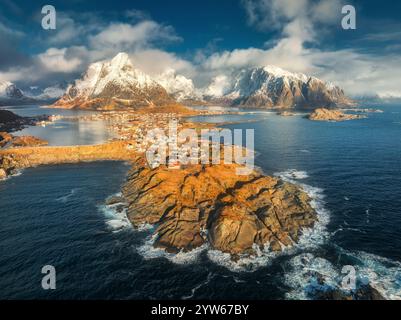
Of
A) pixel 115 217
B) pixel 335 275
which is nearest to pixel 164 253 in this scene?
pixel 115 217

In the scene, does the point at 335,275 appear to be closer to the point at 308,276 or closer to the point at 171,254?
the point at 308,276

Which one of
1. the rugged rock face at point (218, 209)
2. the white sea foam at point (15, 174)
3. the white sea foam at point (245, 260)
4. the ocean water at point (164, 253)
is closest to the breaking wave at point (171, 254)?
the ocean water at point (164, 253)

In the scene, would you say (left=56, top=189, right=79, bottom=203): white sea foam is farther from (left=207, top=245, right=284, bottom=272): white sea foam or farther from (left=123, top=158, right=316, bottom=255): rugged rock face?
(left=207, top=245, right=284, bottom=272): white sea foam

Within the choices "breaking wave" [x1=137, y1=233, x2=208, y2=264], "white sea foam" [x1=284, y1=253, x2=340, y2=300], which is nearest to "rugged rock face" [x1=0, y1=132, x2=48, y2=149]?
"breaking wave" [x1=137, y1=233, x2=208, y2=264]

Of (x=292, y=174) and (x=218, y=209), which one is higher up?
(x=292, y=174)

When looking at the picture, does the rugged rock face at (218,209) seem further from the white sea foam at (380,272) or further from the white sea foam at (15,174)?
the white sea foam at (15,174)
